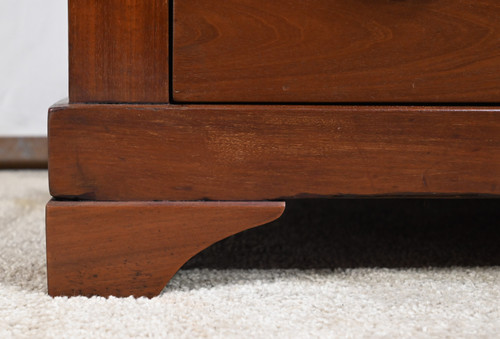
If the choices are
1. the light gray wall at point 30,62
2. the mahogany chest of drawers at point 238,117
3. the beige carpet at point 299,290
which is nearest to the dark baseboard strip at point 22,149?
the light gray wall at point 30,62

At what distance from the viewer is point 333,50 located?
0.46 metres

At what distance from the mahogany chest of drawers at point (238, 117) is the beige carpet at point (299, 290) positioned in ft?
0.14

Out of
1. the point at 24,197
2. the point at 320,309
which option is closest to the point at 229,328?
the point at 320,309

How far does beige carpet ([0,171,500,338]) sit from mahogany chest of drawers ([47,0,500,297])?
0.04 m

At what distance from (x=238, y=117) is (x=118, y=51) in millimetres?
118

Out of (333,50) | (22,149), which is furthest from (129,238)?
(22,149)

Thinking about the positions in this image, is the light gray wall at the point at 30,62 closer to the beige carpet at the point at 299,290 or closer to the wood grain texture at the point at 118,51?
the beige carpet at the point at 299,290

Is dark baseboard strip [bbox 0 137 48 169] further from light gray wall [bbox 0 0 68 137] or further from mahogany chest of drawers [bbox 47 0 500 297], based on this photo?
mahogany chest of drawers [bbox 47 0 500 297]

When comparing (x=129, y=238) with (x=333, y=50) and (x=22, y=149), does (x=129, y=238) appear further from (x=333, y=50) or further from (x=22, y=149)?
(x=22, y=149)

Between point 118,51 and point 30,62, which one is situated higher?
point 118,51

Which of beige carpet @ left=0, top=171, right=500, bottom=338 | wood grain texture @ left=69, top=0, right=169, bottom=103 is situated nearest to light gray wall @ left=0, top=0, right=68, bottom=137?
beige carpet @ left=0, top=171, right=500, bottom=338

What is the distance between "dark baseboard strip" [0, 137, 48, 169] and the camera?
118 cm

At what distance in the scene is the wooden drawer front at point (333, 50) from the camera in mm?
450

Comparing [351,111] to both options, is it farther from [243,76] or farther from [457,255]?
[457,255]
